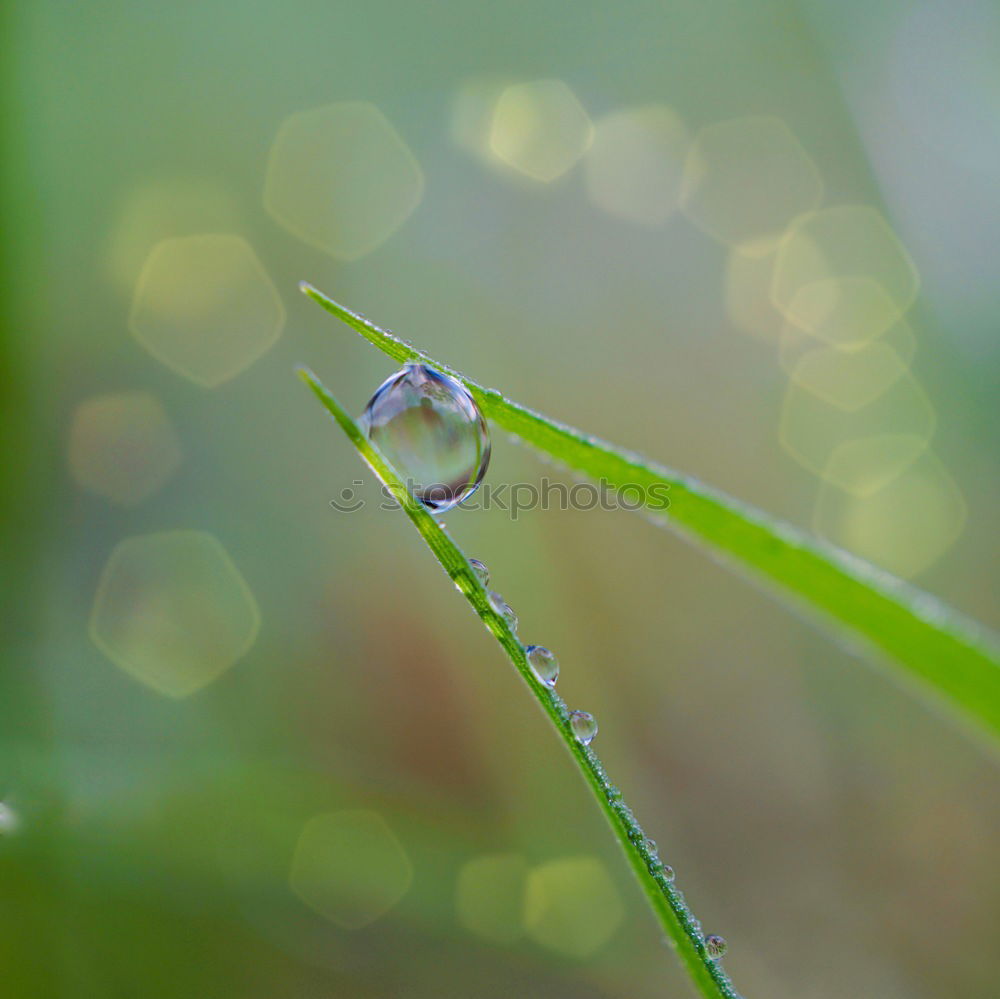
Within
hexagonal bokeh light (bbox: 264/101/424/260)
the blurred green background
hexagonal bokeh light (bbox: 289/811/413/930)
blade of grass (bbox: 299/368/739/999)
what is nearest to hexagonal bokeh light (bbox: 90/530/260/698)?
the blurred green background

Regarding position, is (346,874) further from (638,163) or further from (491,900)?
(638,163)

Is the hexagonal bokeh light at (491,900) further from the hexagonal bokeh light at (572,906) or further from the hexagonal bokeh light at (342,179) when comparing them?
the hexagonal bokeh light at (342,179)

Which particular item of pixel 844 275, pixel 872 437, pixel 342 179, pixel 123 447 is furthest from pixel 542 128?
pixel 123 447

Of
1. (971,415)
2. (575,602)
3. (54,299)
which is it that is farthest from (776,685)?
(54,299)

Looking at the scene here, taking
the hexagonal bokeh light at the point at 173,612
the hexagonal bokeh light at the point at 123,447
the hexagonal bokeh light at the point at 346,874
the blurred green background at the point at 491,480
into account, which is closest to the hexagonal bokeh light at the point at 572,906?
the blurred green background at the point at 491,480

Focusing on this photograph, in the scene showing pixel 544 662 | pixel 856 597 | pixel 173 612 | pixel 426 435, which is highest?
pixel 173 612

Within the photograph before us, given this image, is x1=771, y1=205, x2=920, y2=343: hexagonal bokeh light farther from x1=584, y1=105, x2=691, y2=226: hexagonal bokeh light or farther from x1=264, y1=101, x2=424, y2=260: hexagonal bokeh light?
x1=264, y1=101, x2=424, y2=260: hexagonal bokeh light

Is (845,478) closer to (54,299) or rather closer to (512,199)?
(512,199)
